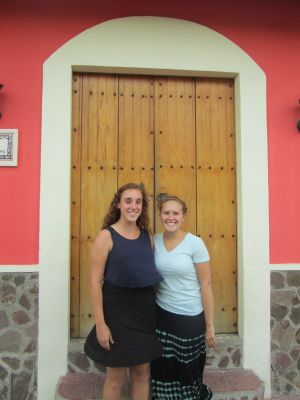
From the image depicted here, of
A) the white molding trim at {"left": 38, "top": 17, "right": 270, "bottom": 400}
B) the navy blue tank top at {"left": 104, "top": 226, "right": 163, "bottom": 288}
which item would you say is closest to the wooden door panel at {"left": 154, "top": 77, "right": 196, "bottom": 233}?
the white molding trim at {"left": 38, "top": 17, "right": 270, "bottom": 400}

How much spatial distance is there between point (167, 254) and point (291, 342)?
1633 mm

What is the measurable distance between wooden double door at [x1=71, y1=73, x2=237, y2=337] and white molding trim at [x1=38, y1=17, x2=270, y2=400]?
118mm

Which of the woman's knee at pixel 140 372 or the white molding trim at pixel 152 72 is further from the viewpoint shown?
the white molding trim at pixel 152 72

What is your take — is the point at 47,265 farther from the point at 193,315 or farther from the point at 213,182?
the point at 213,182

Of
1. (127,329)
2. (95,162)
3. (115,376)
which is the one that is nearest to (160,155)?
(95,162)

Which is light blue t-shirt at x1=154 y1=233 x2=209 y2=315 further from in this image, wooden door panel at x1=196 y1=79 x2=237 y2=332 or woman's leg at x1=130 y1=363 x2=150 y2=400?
wooden door panel at x1=196 y1=79 x2=237 y2=332

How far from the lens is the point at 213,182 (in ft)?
10.9

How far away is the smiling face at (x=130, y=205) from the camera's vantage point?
2.35 m

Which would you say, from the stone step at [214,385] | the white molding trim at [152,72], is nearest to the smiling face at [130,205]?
the white molding trim at [152,72]

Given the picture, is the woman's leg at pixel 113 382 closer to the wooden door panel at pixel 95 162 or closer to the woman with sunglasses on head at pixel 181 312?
the woman with sunglasses on head at pixel 181 312

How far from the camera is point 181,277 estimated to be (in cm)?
233

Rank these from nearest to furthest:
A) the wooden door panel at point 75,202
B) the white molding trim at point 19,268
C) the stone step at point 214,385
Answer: the stone step at point 214,385
the white molding trim at point 19,268
the wooden door panel at point 75,202

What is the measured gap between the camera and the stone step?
2732 millimetres

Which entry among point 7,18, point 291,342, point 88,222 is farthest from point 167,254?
point 7,18
